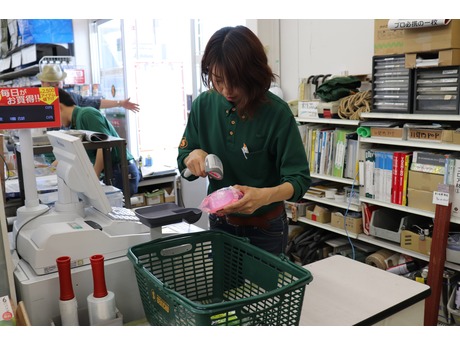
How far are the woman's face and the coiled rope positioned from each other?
5.20ft

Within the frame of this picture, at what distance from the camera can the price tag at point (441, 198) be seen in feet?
7.75

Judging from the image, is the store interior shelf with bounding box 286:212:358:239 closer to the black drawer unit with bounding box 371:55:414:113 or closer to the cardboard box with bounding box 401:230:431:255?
the cardboard box with bounding box 401:230:431:255

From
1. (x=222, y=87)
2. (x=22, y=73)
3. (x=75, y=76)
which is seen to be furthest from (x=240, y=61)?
(x=22, y=73)

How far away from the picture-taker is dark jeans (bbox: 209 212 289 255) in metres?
1.59

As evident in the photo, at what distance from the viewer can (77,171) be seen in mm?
1245

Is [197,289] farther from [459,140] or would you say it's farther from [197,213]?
[459,140]

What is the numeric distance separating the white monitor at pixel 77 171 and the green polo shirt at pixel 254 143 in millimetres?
365

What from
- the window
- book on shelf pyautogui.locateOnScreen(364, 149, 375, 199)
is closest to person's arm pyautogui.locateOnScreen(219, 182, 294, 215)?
book on shelf pyautogui.locateOnScreen(364, 149, 375, 199)

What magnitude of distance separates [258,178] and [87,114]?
5.32 feet

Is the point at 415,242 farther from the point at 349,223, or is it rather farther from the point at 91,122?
the point at 91,122

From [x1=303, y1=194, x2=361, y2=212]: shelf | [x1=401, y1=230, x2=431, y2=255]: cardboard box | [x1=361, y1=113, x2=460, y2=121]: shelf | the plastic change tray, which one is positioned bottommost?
[x1=401, y1=230, x2=431, y2=255]: cardboard box

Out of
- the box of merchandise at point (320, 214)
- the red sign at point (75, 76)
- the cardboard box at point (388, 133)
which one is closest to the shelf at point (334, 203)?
the box of merchandise at point (320, 214)

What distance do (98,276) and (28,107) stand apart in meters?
0.52

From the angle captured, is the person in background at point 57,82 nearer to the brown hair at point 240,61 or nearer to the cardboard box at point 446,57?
the cardboard box at point 446,57
